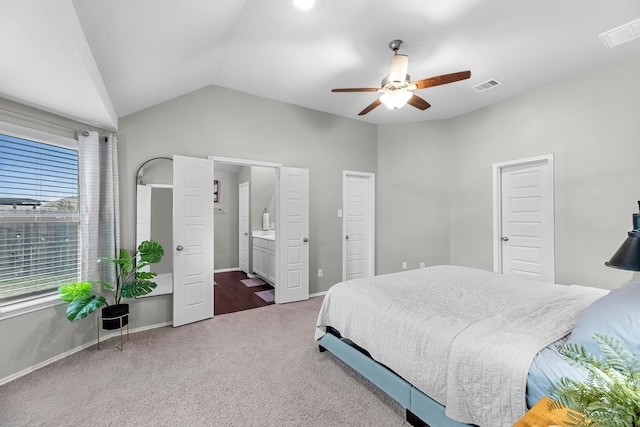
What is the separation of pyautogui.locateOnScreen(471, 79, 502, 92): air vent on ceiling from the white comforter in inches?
93.2

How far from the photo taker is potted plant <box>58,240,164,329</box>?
2.37 m

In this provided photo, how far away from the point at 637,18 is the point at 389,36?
1955mm

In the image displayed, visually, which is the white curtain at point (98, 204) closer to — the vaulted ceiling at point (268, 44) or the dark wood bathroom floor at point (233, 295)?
the vaulted ceiling at point (268, 44)

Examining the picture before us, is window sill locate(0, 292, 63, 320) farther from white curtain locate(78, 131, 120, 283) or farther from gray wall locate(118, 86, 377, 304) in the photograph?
gray wall locate(118, 86, 377, 304)

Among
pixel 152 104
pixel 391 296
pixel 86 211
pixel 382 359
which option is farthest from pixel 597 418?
pixel 152 104

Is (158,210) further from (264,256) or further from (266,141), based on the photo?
(264,256)

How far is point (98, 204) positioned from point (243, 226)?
3.36m

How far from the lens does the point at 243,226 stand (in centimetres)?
605

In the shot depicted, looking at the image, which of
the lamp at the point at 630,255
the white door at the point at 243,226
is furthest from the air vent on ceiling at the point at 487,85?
the white door at the point at 243,226

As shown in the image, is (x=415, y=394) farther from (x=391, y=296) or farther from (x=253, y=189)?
(x=253, y=189)

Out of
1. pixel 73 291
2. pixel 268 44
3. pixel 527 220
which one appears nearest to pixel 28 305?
pixel 73 291

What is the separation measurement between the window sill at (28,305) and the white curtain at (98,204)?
0.92 feet

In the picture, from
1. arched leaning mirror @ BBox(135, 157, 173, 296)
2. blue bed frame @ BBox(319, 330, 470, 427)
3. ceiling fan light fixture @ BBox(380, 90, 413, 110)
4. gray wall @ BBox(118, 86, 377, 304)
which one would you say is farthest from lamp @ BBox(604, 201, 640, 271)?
arched leaning mirror @ BBox(135, 157, 173, 296)

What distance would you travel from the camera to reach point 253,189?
5.62 m
